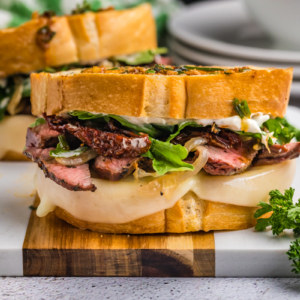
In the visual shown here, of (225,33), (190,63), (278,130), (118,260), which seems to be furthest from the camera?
(225,33)

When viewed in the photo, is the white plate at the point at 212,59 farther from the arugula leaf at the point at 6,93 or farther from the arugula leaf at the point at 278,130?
the arugula leaf at the point at 6,93

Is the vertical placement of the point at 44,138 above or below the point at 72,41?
below

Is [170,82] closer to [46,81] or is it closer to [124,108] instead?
[124,108]

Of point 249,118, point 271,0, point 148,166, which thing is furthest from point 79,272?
point 271,0

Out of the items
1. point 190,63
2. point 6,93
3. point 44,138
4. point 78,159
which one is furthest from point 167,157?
point 190,63

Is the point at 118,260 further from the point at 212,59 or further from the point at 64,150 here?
the point at 212,59

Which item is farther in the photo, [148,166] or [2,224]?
[2,224]

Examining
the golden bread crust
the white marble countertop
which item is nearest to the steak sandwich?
the white marble countertop
